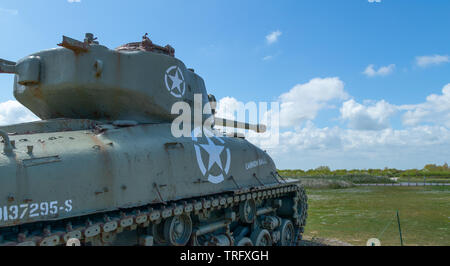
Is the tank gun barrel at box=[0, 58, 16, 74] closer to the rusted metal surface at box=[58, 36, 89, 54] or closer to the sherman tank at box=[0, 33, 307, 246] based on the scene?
the sherman tank at box=[0, 33, 307, 246]

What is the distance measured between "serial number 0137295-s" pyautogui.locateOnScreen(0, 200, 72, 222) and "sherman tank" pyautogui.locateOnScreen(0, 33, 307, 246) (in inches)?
0.5

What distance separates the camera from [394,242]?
1196 centimetres

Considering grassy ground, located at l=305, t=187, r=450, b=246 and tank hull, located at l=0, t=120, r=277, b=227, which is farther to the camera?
grassy ground, located at l=305, t=187, r=450, b=246

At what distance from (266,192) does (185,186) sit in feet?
11.7

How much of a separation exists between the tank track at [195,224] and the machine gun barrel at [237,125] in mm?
2413

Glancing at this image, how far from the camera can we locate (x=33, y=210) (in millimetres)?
4617

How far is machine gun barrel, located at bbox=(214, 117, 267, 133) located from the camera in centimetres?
1185

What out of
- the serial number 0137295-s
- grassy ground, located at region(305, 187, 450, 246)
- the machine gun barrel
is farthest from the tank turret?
grassy ground, located at region(305, 187, 450, 246)

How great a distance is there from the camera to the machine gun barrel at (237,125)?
11.8 metres

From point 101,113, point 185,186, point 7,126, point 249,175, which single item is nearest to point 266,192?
point 249,175

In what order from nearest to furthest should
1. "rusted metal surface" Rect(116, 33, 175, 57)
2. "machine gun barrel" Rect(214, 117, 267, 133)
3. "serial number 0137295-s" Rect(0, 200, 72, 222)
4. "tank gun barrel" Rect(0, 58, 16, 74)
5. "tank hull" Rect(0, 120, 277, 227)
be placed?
"serial number 0137295-s" Rect(0, 200, 72, 222)
"tank hull" Rect(0, 120, 277, 227)
"tank gun barrel" Rect(0, 58, 16, 74)
"rusted metal surface" Rect(116, 33, 175, 57)
"machine gun barrel" Rect(214, 117, 267, 133)

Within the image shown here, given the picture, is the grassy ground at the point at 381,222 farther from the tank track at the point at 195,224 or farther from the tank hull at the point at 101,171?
the tank hull at the point at 101,171
